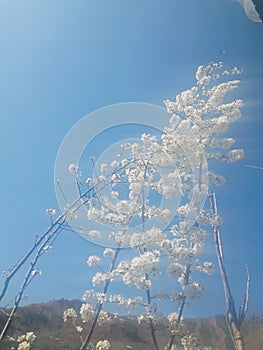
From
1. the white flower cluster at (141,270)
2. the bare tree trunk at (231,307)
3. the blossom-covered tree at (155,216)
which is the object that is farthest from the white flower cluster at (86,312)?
the bare tree trunk at (231,307)

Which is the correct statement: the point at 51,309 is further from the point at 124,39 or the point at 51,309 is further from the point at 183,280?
the point at 124,39

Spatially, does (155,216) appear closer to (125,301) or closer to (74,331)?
(125,301)

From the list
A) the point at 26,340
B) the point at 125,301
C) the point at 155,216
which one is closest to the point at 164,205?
the point at 155,216

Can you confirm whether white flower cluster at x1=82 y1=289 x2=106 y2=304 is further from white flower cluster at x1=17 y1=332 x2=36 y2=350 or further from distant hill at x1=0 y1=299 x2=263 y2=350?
white flower cluster at x1=17 y1=332 x2=36 y2=350

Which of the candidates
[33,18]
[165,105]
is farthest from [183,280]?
[33,18]

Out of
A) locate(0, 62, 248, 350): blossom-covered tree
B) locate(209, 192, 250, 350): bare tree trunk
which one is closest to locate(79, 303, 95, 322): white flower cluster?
locate(0, 62, 248, 350): blossom-covered tree

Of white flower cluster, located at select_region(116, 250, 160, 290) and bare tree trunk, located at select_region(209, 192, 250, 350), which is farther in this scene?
bare tree trunk, located at select_region(209, 192, 250, 350)

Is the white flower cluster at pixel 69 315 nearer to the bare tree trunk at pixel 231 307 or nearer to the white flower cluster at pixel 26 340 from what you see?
the white flower cluster at pixel 26 340

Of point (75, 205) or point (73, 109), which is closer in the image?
point (75, 205)
